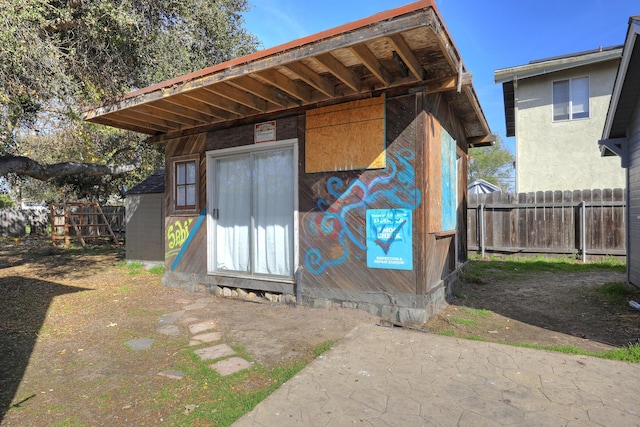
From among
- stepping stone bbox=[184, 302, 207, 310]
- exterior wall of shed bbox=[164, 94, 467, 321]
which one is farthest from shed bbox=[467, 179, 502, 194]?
stepping stone bbox=[184, 302, 207, 310]

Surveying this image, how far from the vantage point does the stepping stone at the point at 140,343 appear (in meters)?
3.79

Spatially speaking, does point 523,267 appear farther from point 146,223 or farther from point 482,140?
point 146,223

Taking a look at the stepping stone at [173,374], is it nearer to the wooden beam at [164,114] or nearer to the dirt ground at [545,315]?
the dirt ground at [545,315]

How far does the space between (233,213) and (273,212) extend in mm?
844

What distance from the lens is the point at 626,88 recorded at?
5.52 metres

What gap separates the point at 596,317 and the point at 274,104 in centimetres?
527

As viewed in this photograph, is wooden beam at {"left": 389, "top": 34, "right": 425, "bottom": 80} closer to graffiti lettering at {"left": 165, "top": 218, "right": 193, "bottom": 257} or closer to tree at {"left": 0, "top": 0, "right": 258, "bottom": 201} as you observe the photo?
graffiti lettering at {"left": 165, "top": 218, "right": 193, "bottom": 257}

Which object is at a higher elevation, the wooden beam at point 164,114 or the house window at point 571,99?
the house window at point 571,99

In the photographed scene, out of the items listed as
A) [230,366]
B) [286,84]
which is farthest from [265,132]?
[230,366]

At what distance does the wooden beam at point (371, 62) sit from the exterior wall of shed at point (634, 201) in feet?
15.0

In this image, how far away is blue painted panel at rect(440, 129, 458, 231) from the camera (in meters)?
5.36

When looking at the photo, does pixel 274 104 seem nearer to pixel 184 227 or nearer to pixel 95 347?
pixel 184 227

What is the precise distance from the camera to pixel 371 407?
8.25 feet

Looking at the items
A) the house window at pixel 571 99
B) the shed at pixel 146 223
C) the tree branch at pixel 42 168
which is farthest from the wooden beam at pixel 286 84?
the house window at pixel 571 99
